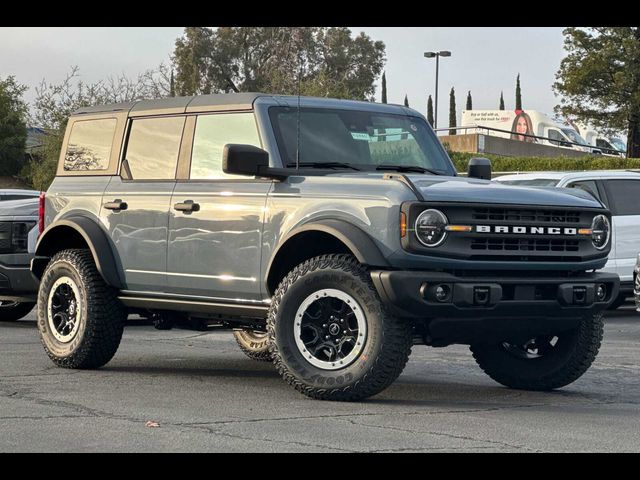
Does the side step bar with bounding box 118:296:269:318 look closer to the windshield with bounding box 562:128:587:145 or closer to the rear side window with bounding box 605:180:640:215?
the rear side window with bounding box 605:180:640:215

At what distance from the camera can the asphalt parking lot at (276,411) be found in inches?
272

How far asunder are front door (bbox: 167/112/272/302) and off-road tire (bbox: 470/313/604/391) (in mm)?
1833

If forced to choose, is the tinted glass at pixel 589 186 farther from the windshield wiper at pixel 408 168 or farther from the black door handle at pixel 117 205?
the black door handle at pixel 117 205

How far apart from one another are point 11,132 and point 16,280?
47.7m

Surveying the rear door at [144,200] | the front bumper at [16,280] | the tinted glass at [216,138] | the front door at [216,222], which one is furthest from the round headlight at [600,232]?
the front bumper at [16,280]

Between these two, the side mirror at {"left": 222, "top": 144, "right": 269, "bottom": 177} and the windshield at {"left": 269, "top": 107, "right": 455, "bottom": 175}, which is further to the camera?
the windshield at {"left": 269, "top": 107, "right": 455, "bottom": 175}

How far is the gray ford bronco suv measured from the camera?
27.4 ft

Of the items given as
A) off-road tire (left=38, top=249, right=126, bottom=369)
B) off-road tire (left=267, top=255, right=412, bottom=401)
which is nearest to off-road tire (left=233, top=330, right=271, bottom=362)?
off-road tire (left=38, top=249, right=126, bottom=369)

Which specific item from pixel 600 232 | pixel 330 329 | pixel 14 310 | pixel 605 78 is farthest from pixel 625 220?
pixel 605 78

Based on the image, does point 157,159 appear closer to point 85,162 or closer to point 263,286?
A: point 85,162

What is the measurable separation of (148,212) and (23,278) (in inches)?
184

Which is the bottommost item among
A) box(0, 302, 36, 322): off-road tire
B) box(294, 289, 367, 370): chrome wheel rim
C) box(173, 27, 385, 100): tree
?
box(0, 302, 36, 322): off-road tire

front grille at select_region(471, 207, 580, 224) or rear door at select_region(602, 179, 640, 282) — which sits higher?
front grille at select_region(471, 207, 580, 224)

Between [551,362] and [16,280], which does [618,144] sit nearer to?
[16,280]
